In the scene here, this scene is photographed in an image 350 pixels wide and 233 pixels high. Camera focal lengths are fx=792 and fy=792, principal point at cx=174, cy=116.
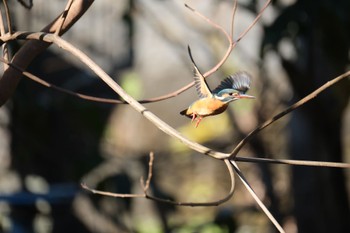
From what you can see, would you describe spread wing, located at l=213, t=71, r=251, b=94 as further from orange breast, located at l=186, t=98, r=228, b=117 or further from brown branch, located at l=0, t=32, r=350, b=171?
brown branch, located at l=0, t=32, r=350, b=171

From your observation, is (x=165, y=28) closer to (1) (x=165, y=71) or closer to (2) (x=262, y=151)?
(2) (x=262, y=151)

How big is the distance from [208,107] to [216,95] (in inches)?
1.0

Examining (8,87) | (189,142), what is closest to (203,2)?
(8,87)

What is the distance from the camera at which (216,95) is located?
1325 millimetres

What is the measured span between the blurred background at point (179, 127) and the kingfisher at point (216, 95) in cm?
132

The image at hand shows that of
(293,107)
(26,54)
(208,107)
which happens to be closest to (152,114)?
(208,107)

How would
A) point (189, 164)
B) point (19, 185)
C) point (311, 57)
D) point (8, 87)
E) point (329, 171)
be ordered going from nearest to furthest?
point (8, 87), point (311, 57), point (329, 171), point (19, 185), point (189, 164)

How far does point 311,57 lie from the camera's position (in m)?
3.44

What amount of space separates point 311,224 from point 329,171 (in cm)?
27

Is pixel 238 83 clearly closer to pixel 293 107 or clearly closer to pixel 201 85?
pixel 201 85

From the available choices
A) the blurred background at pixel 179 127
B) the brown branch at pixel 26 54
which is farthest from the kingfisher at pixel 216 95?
the blurred background at pixel 179 127

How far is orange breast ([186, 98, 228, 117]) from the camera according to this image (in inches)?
51.3

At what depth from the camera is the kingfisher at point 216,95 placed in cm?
131

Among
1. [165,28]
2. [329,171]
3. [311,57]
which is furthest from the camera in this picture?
[165,28]
